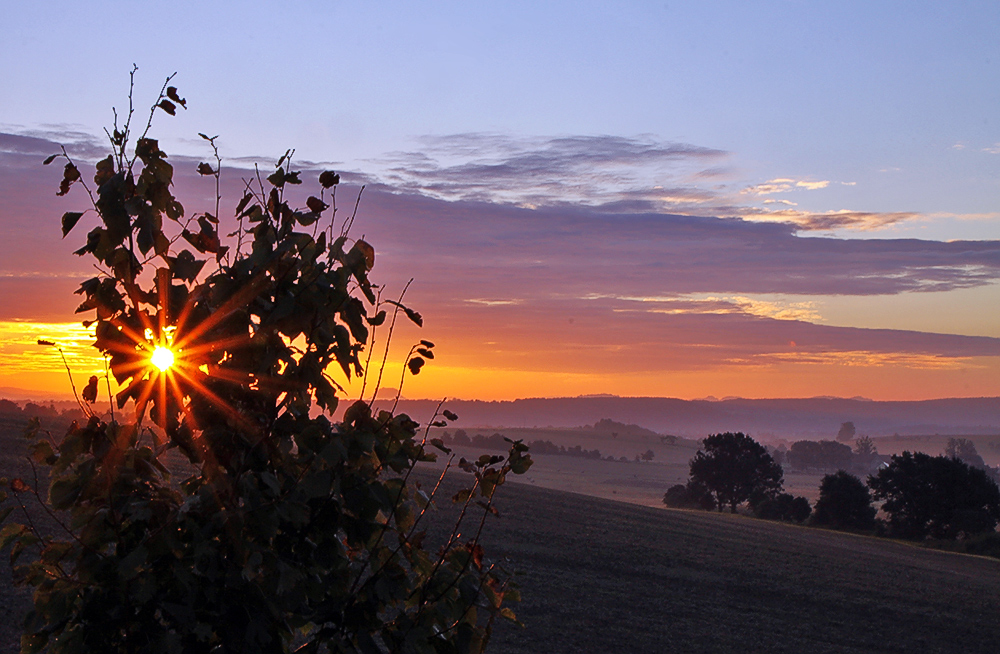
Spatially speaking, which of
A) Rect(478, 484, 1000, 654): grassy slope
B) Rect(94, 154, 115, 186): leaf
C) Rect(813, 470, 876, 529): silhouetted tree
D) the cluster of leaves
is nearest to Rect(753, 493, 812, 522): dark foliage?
Rect(813, 470, 876, 529): silhouetted tree

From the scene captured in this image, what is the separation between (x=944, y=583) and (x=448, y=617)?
37136 mm

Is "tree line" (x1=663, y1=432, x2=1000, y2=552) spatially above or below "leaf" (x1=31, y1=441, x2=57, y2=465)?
below

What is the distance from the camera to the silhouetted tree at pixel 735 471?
80125 millimetres

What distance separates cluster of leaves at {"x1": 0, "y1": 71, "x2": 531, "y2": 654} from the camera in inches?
136

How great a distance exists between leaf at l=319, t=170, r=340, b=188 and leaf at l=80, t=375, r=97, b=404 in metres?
1.45

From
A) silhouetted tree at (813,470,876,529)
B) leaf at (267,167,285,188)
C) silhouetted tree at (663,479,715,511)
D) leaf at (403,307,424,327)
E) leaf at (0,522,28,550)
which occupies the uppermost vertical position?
leaf at (267,167,285,188)

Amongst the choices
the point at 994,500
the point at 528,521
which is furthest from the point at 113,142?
the point at 994,500

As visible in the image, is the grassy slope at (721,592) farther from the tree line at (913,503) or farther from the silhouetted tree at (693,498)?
the silhouetted tree at (693,498)

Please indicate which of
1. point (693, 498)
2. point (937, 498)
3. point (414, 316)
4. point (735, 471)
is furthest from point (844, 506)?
point (414, 316)

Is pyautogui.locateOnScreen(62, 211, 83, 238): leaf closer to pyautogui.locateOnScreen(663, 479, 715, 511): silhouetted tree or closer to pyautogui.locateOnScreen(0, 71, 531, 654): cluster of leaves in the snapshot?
pyautogui.locateOnScreen(0, 71, 531, 654): cluster of leaves

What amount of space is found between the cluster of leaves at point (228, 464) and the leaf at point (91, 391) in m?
0.01

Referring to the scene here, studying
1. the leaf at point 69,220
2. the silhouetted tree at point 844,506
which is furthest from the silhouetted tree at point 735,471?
the leaf at point 69,220

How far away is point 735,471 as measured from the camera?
80.5 metres

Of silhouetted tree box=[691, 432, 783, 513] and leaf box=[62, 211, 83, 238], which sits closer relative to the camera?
leaf box=[62, 211, 83, 238]
